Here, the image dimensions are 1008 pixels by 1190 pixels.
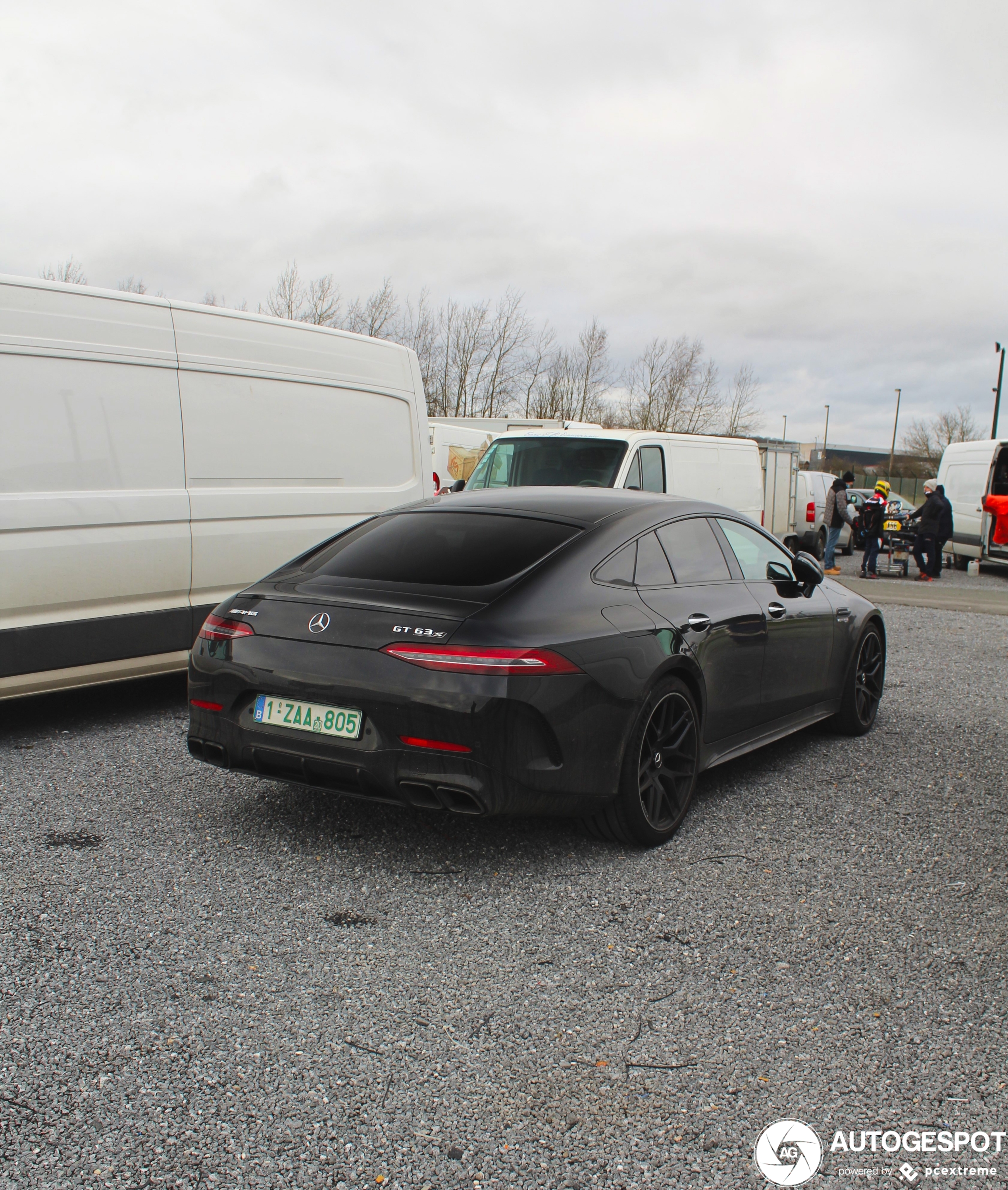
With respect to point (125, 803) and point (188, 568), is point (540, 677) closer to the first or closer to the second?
point (125, 803)

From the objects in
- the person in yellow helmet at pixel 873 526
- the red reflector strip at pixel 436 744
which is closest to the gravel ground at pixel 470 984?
the red reflector strip at pixel 436 744

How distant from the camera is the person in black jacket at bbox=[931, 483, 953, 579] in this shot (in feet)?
57.9

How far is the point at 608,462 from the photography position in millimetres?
12078

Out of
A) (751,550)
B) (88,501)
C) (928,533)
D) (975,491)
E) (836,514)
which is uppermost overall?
(88,501)

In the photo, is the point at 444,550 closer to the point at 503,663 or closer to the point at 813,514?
the point at 503,663

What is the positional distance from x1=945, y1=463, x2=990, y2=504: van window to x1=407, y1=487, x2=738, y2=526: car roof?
631 inches

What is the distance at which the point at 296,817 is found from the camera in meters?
4.40

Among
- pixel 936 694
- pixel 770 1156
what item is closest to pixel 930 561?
pixel 936 694

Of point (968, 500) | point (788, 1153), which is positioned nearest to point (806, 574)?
point (788, 1153)

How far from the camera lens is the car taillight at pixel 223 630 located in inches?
160

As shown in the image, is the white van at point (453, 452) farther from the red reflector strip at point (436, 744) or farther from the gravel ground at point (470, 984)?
the red reflector strip at point (436, 744)

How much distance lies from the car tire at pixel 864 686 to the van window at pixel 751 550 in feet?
2.82

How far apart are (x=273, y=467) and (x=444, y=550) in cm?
279

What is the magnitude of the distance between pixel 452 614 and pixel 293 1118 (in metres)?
1.78
